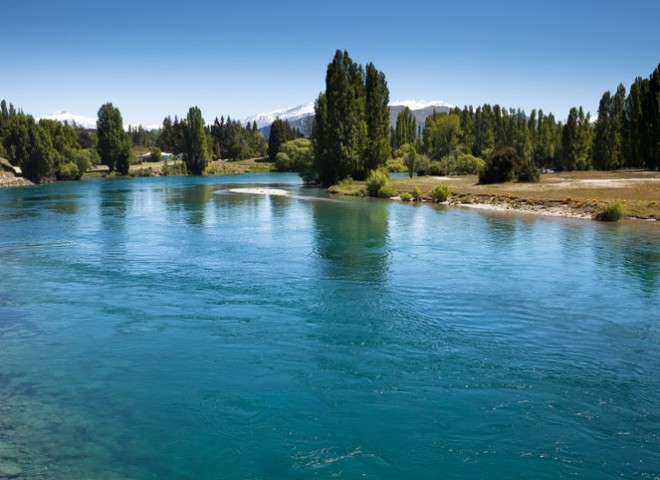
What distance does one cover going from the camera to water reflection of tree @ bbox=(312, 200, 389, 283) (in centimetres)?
2169

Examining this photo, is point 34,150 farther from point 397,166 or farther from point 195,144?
point 397,166

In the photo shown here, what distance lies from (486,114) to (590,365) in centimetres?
10945

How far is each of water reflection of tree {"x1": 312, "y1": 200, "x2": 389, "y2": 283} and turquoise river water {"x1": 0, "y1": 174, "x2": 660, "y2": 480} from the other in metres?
0.25

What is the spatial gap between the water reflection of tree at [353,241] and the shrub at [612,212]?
15.2 meters

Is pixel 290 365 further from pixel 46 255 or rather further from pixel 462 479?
pixel 46 255

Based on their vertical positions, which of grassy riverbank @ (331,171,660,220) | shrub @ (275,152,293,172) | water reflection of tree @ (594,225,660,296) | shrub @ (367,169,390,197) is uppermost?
shrub @ (275,152,293,172)

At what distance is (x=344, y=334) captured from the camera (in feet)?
46.0

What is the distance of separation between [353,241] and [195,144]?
360 ft

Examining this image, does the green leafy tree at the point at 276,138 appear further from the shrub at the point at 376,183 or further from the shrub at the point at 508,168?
the shrub at the point at 508,168

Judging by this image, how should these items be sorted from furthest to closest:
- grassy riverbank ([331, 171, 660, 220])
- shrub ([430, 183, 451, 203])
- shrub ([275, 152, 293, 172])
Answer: shrub ([275, 152, 293, 172]) → shrub ([430, 183, 451, 203]) → grassy riverbank ([331, 171, 660, 220])

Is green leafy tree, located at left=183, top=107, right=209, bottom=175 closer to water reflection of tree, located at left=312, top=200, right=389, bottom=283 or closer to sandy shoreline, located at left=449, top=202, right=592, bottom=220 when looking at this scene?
water reflection of tree, located at left=312, top=200, right=389, bottom=283

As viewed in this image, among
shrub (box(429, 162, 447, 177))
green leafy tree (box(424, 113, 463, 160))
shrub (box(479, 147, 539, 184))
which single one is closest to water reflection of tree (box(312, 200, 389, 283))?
shrub (box(479, 147, 539, 184))

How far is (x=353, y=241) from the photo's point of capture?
28906mm

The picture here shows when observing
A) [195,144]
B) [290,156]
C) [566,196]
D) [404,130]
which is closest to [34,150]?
[195,144]
